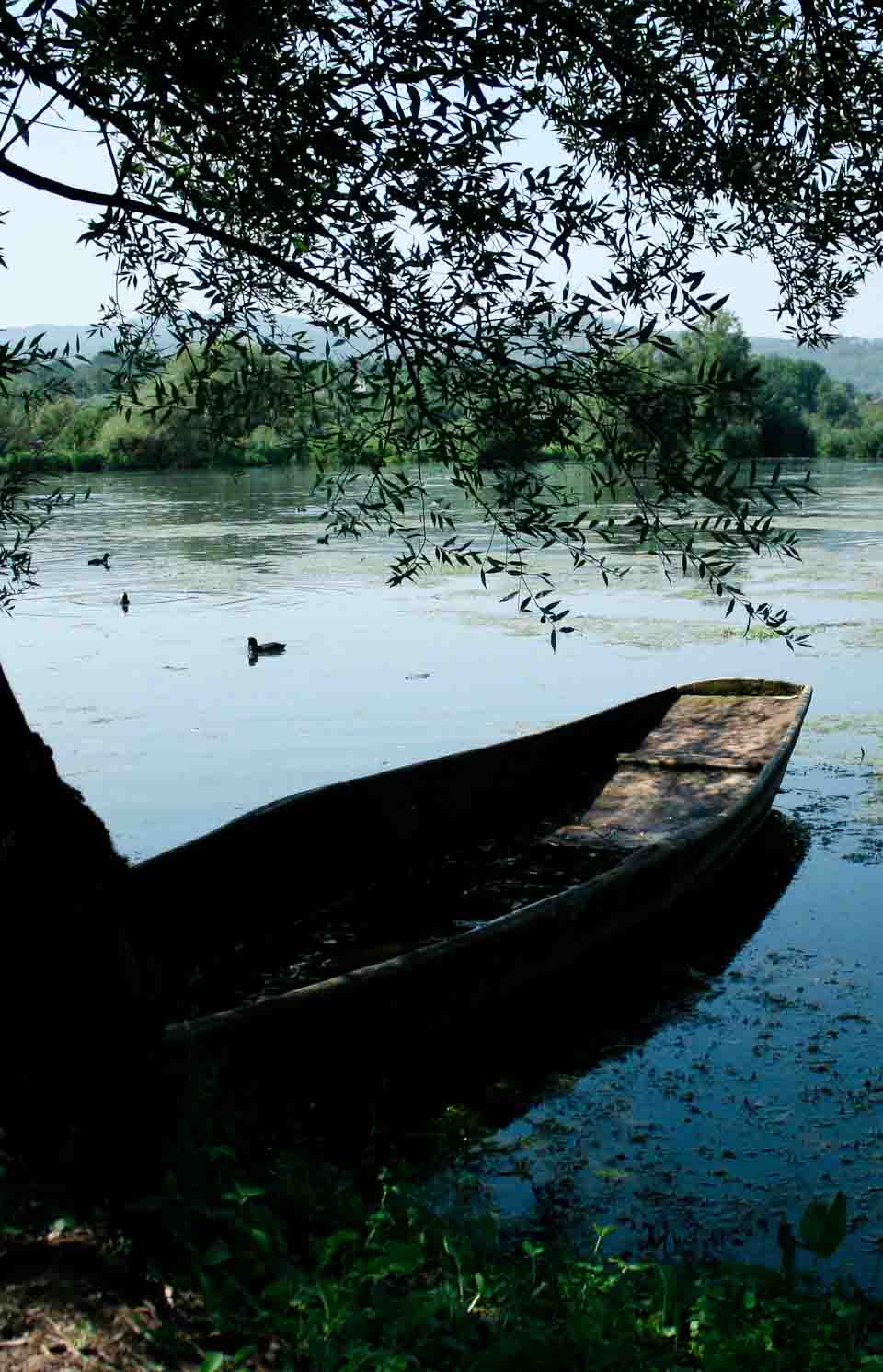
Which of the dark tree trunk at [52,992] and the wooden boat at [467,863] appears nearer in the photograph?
the dark tree trunk at [52,992]

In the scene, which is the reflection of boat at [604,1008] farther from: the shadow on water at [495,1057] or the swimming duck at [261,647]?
the swimming duck at [261,647]

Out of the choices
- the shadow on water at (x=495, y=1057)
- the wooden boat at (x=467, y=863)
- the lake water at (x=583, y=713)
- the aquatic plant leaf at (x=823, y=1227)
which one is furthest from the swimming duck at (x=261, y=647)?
the aquatic plant leaf at (x=823, y=1227)

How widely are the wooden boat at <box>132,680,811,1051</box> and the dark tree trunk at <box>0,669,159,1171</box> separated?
413 mm

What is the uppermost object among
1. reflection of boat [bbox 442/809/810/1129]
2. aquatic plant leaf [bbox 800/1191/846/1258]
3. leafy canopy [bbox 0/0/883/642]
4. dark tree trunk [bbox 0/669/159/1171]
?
leafy canopy [bbox 0/0/883/642]

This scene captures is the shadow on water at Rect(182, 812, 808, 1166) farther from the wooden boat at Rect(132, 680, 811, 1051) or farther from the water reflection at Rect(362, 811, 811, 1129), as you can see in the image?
the wooden boat at Rect(132, 680, 811, 1051)

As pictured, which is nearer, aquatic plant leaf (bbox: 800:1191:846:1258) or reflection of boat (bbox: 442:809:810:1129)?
aquatic plant leaf (bbox: 800:1191:846:1258)

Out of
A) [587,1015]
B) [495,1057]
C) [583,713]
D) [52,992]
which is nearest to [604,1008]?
[587,1015]

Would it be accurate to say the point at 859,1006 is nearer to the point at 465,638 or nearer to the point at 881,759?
the point at 881,759

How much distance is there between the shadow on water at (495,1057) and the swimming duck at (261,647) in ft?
27.5

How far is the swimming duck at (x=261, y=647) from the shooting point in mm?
15359

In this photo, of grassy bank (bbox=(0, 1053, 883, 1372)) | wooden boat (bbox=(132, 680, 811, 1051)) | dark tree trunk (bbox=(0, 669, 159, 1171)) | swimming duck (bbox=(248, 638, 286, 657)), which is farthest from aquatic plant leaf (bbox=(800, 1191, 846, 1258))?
swimming duck (bbox=(248, 638, 286, 657))

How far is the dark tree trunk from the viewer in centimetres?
388

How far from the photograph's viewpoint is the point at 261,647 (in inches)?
610

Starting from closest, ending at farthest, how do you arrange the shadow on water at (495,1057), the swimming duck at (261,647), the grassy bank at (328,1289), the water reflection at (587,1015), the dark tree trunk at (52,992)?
1. the grassy bank at (328,1289)
2. the dark tree trunk at (52,992)
3. the shadow on water at (495,1057)
4. the water reflection at (587,1015)
5. the swimming duck at (261,647)
